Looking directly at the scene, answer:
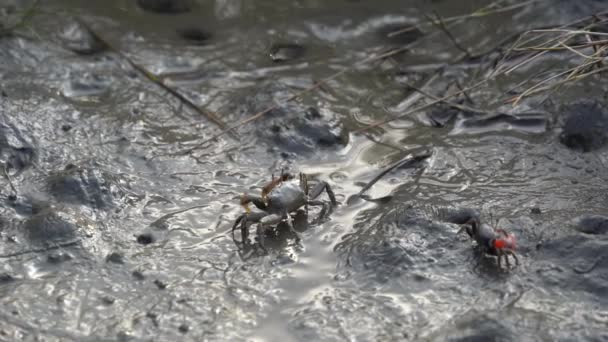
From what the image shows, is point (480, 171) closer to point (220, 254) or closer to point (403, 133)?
point (403, 133)

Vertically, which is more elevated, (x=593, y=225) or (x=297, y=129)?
(x=297, y=129)

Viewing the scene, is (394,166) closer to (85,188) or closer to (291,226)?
(291,226)

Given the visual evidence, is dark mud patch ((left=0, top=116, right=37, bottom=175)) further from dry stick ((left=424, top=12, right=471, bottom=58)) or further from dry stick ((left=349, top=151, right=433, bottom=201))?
dry stick ((left=424, top=12, right=471, bottom=58))

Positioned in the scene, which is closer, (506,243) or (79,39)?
(506,243)

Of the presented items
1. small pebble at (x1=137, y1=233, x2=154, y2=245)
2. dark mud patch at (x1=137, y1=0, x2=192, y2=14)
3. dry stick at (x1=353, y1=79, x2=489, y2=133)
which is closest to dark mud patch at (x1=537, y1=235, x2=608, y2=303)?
dry stick at (x1=353, y1=79, x2=489, y2=133)

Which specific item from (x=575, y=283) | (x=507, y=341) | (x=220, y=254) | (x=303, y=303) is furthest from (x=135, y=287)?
(x=575, y=283)

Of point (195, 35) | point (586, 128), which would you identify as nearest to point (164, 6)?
point (195, 35)

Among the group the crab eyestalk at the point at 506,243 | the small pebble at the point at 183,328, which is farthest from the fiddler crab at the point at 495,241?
the small pebble at the point at 183,328
